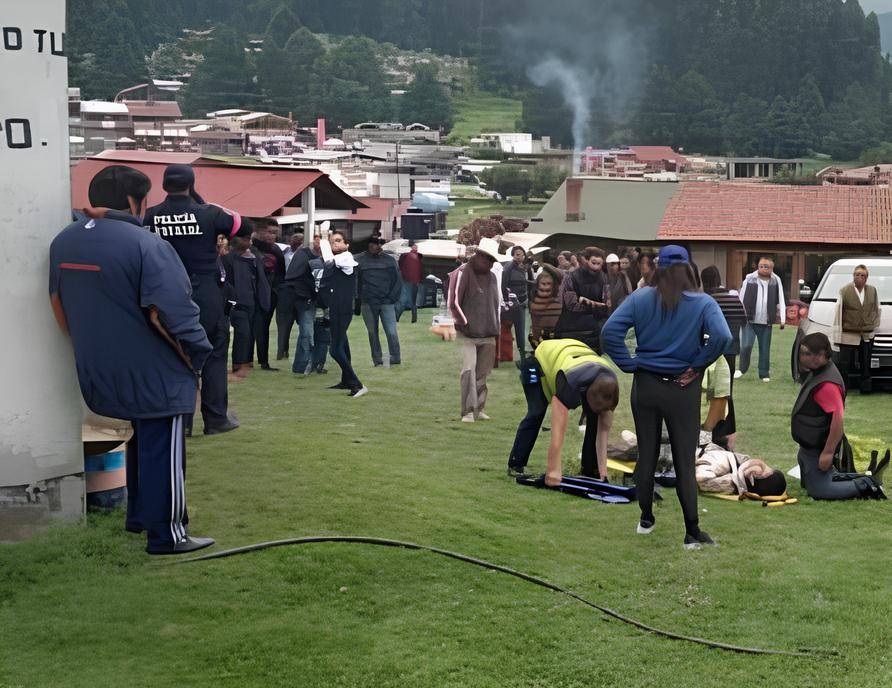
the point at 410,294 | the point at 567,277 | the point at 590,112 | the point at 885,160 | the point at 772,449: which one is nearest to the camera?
the point at 772,449

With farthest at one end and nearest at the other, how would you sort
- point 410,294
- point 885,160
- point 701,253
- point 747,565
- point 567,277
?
point 885,160
point 701,253
point 410,294
point 567,277
point 747,565

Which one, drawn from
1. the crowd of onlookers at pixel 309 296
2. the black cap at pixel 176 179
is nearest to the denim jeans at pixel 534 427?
the black cap at pixel 176 179

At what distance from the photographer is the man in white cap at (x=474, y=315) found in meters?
13.3

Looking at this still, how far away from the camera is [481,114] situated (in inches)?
7264

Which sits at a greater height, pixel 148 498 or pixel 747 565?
pixel 148 498

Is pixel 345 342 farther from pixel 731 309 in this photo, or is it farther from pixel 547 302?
pixel 731 309

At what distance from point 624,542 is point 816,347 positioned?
2.31m

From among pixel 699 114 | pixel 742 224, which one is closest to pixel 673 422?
pixel 742 224

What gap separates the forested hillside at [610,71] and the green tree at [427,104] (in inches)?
7.4

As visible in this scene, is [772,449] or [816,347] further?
[772,449]

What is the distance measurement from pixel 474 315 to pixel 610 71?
530ft

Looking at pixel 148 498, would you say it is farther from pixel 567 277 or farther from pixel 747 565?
pixel 567 277

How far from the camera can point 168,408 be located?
712 centimetres

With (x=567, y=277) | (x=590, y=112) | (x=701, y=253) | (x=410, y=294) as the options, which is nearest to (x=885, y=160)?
(x=590, y=112)
